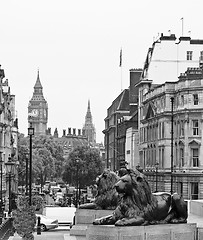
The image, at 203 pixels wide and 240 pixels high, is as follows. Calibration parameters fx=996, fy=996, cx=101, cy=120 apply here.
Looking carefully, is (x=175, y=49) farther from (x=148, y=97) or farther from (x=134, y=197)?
(x=134, y=197)

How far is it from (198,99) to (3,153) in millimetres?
32508

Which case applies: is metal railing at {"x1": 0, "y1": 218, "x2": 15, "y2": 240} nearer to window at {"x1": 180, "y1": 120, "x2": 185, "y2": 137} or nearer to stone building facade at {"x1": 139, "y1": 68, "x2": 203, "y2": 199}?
stone building facade at {"x1": 139, "y1": 68, "x2": 203, "y2": 199}

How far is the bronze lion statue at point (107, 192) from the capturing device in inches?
1126

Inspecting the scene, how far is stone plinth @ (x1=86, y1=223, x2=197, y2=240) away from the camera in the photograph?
21.1 meters

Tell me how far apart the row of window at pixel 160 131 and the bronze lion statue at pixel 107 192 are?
64.7 metres

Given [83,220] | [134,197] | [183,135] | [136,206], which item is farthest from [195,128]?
[134,197]

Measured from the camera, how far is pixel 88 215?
29.6 metres

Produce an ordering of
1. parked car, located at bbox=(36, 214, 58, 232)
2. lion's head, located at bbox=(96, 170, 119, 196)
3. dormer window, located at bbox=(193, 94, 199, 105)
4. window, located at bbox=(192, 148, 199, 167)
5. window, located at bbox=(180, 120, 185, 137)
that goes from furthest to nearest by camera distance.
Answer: window, located at bbox=(180, 120, 185, 137) → window, located at bbox=(192, 148, 199, 167) → dormer window, located at bbox=(193, 94, 199, 105) → parked car, located at bbox=(36, 214, 58, 232) → lion's head, located at bbox=(96, 170, 119, 196)

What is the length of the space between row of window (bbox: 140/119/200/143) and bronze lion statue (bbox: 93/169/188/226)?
71340mm

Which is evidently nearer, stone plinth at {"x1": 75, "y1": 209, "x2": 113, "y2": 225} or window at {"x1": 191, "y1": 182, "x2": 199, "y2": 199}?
stone plinth at {"x1": 75, "y1": 209, "x2": 113, "y2": 225}

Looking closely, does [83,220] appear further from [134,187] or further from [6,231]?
[6,231]

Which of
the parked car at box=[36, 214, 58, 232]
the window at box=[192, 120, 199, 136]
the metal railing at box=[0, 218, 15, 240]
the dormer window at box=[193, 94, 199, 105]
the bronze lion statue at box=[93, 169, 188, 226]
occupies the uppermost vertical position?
the dormer window at box=[193, 94, 199, 105]

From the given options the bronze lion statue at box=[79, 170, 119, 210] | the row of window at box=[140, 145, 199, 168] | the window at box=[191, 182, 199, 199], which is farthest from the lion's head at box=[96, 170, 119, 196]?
the row of window at box=[140, 145, 199, 168]

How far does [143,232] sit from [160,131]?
81064 mm
